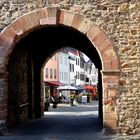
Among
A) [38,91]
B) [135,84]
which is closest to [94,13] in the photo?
[135,84]

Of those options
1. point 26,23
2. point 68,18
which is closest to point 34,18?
point 26,23

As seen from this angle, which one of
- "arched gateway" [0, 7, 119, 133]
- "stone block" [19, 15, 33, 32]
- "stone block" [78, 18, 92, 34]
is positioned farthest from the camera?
"stone block" [19, 15, 33, 32]

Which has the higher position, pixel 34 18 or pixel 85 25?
pixel 34 18

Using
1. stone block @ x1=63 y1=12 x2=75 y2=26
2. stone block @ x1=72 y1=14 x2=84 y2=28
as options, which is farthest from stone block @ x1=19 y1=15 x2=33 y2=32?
stone block @ x1=72 y1=14 x2=84 y2=28

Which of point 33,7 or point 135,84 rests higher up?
point 33,7

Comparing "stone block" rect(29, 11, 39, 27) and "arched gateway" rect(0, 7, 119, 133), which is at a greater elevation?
"stone block" rect(29, 11, 39, 27)

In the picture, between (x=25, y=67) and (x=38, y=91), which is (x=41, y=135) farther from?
(x=38, y=91)

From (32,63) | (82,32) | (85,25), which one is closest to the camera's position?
(85,25)

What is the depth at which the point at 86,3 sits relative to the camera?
44.9 ft

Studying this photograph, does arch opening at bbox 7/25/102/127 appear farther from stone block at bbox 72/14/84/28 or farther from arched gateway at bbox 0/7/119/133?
stone block at bbox 72/14/84/28

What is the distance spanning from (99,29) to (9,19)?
2.83m

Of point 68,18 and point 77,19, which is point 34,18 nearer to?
point 68,18

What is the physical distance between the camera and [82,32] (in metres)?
13.8

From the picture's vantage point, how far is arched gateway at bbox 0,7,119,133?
1348cm
